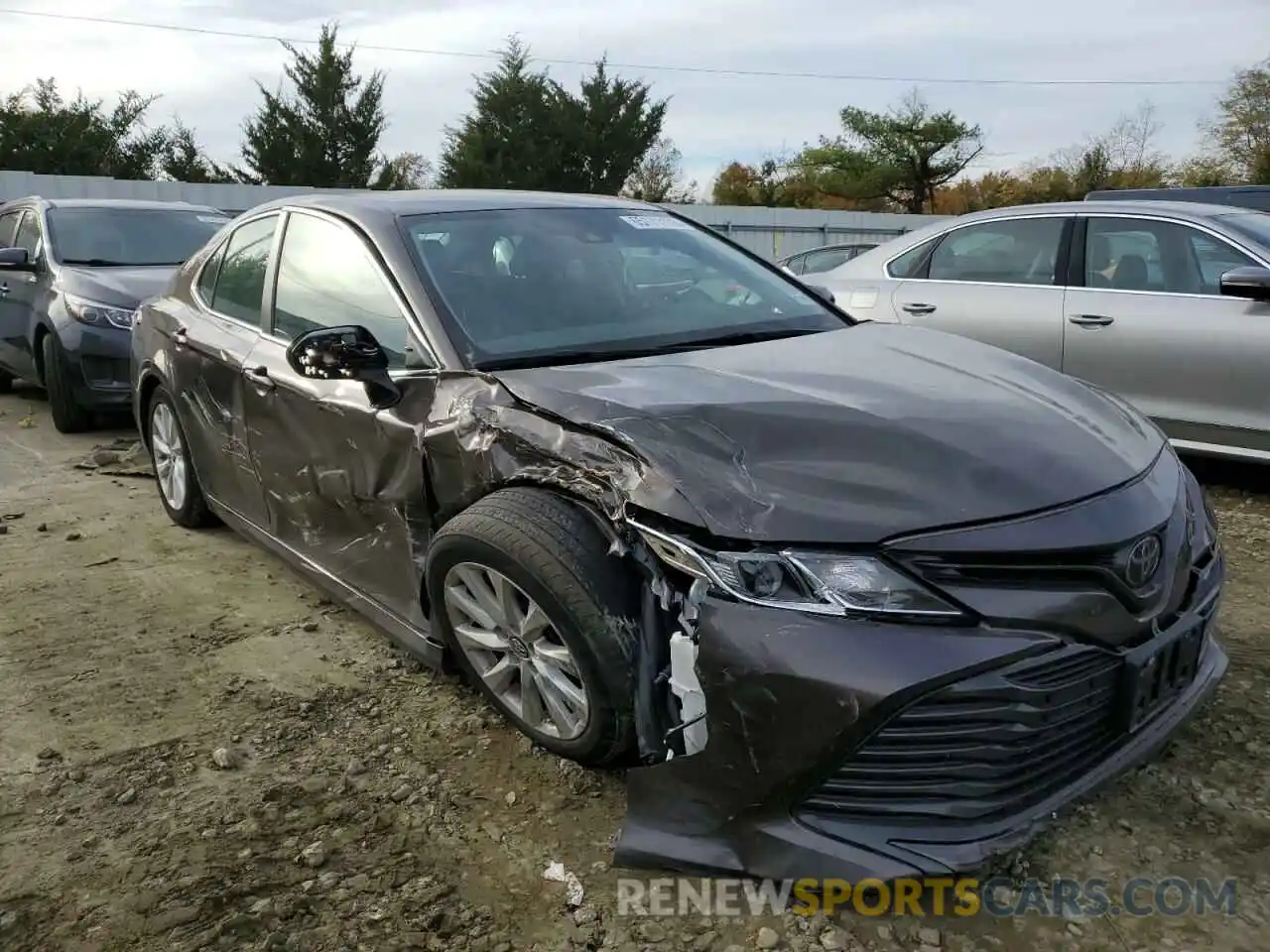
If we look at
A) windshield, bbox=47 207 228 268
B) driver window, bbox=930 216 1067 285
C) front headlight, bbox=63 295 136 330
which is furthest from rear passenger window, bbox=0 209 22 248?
driver window, bbox=930 216 1067 285

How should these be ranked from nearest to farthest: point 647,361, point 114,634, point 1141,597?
point 1141,597, point 647,361, point 114,634

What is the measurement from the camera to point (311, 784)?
8.71ft

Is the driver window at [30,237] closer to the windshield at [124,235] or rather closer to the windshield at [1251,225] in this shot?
the windshield at [124,235]

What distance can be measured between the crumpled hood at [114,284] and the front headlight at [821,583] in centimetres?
592

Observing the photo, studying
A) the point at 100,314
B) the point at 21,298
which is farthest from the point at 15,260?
the point at 100,314

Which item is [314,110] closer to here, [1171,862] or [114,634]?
[114,634]

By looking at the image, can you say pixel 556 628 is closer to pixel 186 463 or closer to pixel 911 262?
pixel 186 463

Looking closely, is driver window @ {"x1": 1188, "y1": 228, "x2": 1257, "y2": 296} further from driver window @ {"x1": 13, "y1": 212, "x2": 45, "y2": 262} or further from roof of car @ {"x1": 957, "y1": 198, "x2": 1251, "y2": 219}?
driver window @ {"x1": 13, "y1": 212, "x2": 45, "y2": 262}

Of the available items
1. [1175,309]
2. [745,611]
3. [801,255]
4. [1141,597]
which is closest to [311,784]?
[745,611]

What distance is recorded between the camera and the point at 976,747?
6.34 feet

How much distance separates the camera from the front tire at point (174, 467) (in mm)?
4488

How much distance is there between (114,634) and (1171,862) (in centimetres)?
332

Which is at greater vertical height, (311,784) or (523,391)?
(523,391)

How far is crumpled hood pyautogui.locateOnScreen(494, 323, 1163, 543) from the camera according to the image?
205cm
